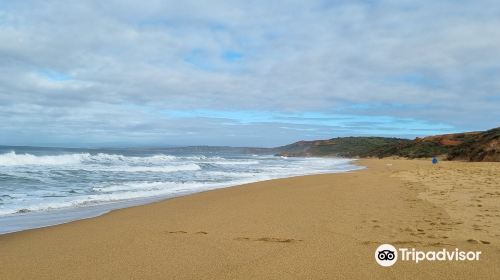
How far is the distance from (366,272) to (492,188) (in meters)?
7.83

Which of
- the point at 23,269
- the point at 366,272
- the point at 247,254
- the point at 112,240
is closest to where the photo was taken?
the point at 366,272

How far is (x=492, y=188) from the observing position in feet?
31.6

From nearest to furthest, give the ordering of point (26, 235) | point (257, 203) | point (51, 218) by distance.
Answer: point (26, 235)
point (51, 218)
point (257, 203)

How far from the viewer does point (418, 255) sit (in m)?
4.18

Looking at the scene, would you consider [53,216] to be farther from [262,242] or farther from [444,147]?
[444,147]

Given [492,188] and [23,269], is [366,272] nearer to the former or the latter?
[23,269]

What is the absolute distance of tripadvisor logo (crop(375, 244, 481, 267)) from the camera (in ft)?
13.3

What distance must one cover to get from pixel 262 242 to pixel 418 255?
1902 millimetres

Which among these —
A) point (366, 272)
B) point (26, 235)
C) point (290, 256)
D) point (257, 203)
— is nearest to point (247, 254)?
point (290, 256)

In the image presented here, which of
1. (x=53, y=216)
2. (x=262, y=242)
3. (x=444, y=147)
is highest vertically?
(x=444, y=147)

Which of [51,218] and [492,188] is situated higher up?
[492,188]

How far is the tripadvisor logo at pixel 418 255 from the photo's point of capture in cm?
404

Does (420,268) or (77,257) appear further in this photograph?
(77,257)

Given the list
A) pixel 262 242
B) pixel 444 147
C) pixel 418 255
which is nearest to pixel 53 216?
pixel 262 242
